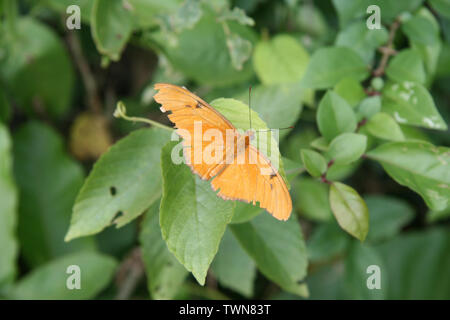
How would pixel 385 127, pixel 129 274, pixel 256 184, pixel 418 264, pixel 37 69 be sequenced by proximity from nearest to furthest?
pixel 256 184 < pixel 385 127 < pixel 129 274 < pixel 37 69 < pixel 418 264

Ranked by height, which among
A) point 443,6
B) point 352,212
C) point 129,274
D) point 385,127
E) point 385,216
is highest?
point 443,6

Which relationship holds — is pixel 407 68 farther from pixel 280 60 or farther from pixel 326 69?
pixel 280 60

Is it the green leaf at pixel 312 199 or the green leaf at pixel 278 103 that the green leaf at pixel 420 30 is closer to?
the green leaf at pixel 278 103

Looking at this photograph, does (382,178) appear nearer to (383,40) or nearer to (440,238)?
(440,238)

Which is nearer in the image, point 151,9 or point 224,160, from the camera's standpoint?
point 224,160

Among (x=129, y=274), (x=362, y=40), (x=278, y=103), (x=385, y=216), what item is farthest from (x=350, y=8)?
(x=129, y=274)

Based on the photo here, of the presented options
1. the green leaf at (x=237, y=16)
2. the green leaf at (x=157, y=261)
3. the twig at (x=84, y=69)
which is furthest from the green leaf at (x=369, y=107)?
the twig at (x=84, y=69)
